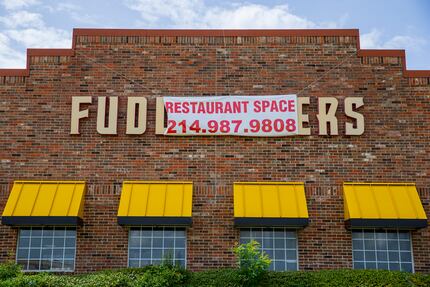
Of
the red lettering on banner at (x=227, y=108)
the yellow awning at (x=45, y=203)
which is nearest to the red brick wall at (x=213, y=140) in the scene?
the yellow awning at (x=45, y=203)

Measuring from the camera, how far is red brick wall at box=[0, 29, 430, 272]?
708 inches

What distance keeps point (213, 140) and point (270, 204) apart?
2.71 m

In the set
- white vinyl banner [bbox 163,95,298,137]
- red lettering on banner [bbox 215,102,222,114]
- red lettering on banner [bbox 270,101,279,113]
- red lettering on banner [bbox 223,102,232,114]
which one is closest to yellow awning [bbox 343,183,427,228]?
white vinyl banner [bbox 163,95,298,137]

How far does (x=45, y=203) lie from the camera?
1780 cm

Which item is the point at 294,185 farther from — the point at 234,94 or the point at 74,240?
the point at 74,240

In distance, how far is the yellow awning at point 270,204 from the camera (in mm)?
17391

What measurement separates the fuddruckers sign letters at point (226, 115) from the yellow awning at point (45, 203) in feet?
6.05

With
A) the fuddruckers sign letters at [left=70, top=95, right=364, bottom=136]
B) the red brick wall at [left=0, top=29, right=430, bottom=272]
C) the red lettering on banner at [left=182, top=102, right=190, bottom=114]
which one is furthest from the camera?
the red lettering on banner at [left=182, top=102, right=190, bottom=114]

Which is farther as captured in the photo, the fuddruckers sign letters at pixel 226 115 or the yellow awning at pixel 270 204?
the fuddruckers sign letters at pixel 226 115

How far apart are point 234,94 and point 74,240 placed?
21.6ft

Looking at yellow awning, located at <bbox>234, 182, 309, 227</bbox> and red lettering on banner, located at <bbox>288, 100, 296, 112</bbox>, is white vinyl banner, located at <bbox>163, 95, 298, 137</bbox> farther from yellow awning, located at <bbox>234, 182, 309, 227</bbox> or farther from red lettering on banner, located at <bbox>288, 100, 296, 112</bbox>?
yellow awning, located at <bbox>234, 182, 309, 227</bbox>

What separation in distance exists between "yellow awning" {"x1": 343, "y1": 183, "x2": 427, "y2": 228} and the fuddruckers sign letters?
1.85 m

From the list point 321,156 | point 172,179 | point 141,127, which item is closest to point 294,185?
point 321,156

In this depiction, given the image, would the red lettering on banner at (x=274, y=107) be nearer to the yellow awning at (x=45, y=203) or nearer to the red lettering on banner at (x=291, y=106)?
the red lettering on banner at (x=291, y=106)
